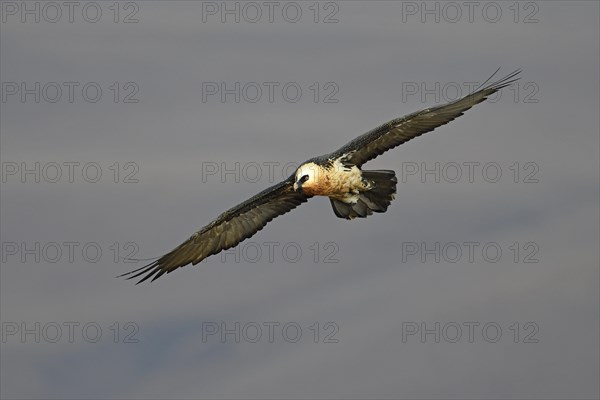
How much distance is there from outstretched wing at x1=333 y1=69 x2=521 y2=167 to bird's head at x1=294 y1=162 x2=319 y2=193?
655 mm

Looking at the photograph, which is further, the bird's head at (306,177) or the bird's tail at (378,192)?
the bird's tail at (378,192)

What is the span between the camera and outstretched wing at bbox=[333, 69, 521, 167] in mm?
24266

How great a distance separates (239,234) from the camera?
88.8 ft

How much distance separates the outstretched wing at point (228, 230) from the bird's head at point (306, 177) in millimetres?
1824

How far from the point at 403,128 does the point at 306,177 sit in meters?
2.26

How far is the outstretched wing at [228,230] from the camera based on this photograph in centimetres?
2650

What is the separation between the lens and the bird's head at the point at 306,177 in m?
24.4

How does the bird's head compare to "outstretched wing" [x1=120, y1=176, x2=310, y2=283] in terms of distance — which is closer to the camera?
the bird's head

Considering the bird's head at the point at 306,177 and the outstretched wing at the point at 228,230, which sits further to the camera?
the outstretched wing at the point at 228,230

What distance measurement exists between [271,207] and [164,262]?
2665 millimetres

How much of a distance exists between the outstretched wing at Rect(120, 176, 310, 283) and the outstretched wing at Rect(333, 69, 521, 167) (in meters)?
2.14

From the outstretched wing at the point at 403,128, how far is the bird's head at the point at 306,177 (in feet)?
2.15

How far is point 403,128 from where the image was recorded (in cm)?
2467

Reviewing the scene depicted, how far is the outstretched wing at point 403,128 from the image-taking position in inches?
955
